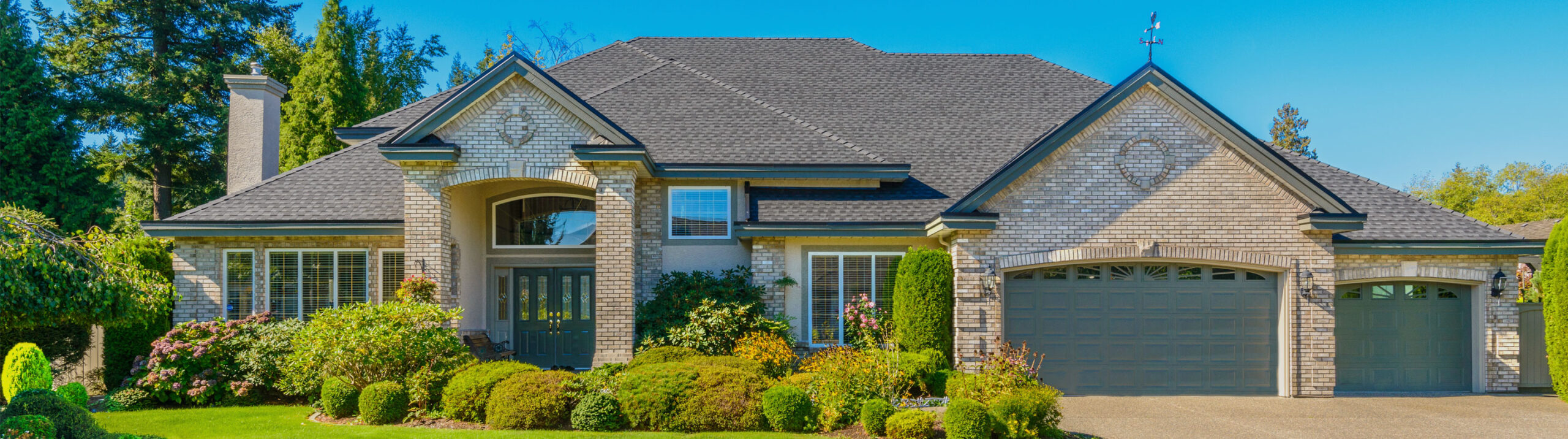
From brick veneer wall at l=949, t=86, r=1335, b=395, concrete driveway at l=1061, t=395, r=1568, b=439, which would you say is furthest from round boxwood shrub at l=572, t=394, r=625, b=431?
brick veneer wall at l=949, t=86, r=1335, b=395

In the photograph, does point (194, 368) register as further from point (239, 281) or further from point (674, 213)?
point (674, 213)

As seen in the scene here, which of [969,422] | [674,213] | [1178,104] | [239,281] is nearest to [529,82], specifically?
[674,213]

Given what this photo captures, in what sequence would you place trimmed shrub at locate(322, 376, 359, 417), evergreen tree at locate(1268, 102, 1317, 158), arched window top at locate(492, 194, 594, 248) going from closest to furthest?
trimmed shrub at locate(322, 376, 359, 417) < arched window top at locate(492, 194, 594, 248) < evergreen tree at locate(1268, 102, 1317, 158)

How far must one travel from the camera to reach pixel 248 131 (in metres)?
16.1

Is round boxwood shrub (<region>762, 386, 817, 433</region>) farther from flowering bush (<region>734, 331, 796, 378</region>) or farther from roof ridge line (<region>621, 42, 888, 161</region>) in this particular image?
roof ridge line (<region>621, 42, 888, 161</region>)

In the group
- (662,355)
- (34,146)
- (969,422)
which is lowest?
(969,422)

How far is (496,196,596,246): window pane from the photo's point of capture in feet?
50.9

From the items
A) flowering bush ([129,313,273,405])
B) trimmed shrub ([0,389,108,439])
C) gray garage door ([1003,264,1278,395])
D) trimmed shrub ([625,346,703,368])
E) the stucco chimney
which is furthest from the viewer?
the stucco chimney

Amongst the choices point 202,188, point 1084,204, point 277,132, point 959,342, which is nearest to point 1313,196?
point 1084,204

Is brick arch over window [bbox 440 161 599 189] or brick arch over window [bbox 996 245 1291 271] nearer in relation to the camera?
brick arch over window [bbox 996 245 1291 271]

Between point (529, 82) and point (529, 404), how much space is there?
5.22 m

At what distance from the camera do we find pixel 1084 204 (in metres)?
12.8

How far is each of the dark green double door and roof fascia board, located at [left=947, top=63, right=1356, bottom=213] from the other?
7.07m

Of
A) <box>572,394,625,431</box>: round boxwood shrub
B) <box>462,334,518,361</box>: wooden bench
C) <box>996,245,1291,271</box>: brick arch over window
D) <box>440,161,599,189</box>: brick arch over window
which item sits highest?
<box>440,161,599,189</box>: brick arch over window
